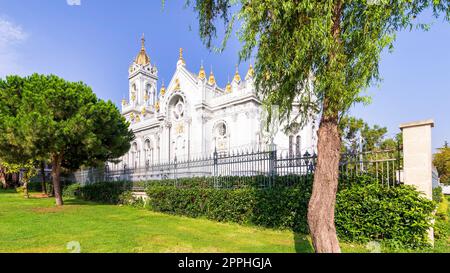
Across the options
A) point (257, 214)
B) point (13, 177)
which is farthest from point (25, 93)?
point (13, 177)

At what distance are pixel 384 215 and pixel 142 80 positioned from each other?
4571cm

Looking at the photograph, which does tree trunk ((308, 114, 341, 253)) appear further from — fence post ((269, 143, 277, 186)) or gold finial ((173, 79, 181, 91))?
gold finial ((173, 79, 181, 91))

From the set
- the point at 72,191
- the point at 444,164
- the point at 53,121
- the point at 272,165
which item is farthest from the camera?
the point at 444,164

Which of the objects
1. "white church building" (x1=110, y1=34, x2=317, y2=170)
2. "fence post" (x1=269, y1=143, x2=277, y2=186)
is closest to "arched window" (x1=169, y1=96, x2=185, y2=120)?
"white church building" (x1=110, y1=34, x2=317, y2=170)

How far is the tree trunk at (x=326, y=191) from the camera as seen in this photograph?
4051 millimetres

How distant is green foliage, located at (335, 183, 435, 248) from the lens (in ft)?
18.6

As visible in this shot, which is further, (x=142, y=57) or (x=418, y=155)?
(x=142, y=57)

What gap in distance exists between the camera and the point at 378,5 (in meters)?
3.97

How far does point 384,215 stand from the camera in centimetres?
605

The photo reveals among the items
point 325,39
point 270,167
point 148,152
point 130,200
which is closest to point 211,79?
point 148,152

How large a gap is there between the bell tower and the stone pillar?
1697 inches

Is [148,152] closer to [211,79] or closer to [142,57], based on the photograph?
[211,79]
